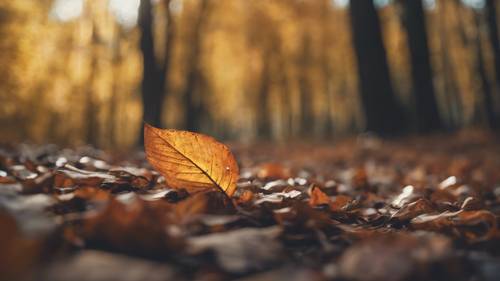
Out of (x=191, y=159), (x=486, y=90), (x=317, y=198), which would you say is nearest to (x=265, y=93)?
(x=486, y=90)

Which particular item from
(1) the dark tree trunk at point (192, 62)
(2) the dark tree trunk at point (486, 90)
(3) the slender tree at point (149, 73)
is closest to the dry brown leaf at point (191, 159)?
(3) the slender tree at point (149, 73)

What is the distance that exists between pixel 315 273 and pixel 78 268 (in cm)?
44

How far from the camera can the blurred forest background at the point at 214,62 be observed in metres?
11.6

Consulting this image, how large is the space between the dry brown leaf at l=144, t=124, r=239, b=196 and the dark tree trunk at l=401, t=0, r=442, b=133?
25.6 feet

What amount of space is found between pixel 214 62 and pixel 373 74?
16.7m

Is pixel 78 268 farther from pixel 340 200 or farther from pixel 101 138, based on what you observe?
pixel 101 138

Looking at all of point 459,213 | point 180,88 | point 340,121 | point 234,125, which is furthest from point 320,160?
point 234,125

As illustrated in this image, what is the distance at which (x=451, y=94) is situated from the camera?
23656 mm

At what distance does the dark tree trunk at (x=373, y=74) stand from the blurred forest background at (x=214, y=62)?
1373 millimetres

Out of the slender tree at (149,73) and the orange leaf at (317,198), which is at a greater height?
the slender tree at (149,73)

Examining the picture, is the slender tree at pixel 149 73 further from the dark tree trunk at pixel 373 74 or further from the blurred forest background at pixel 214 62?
the dark tree trunk at pixel 373 74

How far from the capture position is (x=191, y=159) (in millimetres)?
1311

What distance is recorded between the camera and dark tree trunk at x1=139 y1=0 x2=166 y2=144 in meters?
8.98

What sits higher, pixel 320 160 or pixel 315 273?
pixel 315 273
